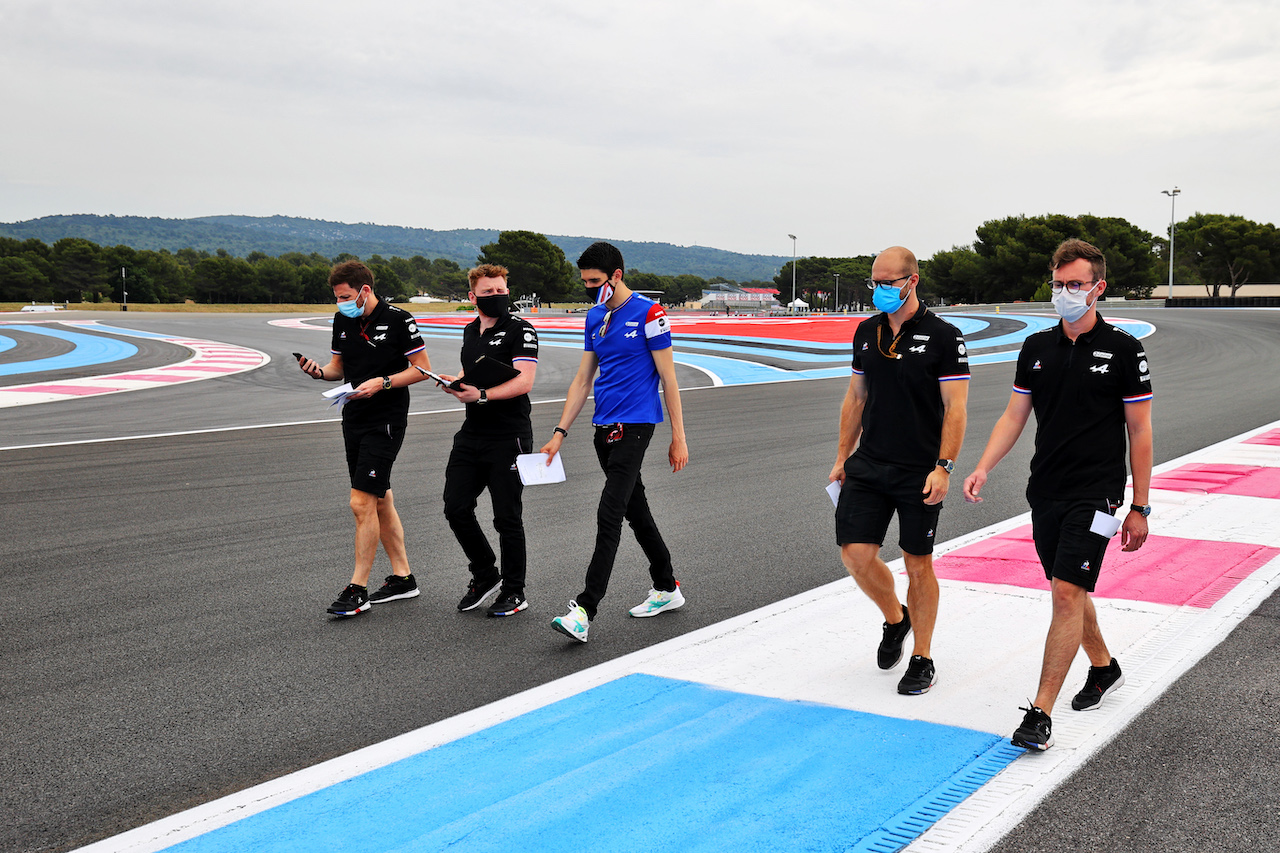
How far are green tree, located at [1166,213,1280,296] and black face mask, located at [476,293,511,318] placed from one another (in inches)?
3527

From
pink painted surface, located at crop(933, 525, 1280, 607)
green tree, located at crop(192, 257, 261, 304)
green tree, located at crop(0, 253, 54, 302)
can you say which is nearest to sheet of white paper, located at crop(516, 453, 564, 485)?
pink painted surface, located at crop(933, 525, 1280, 607)

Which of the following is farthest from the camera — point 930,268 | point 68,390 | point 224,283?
point 224,283

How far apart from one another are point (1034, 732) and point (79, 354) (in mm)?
28330

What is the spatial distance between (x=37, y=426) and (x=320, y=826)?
1216 centimetres

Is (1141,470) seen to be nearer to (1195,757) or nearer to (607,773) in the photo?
(1195,757)

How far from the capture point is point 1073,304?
3500 millimetres

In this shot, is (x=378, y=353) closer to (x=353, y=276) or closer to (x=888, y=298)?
(x=353, y=276)

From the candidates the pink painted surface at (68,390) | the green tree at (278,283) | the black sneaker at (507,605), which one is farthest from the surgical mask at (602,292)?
the green tree at (278,283)

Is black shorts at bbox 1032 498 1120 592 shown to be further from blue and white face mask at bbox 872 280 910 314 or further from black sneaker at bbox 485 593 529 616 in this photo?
black sneaker at bbox 485 593 529 616

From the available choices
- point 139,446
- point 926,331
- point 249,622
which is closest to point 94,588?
point 249,622

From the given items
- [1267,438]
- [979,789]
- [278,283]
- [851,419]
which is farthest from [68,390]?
[278,283]

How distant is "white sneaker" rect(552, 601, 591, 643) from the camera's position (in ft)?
14.7

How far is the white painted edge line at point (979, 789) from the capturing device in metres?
2.85

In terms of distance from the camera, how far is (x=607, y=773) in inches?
127
